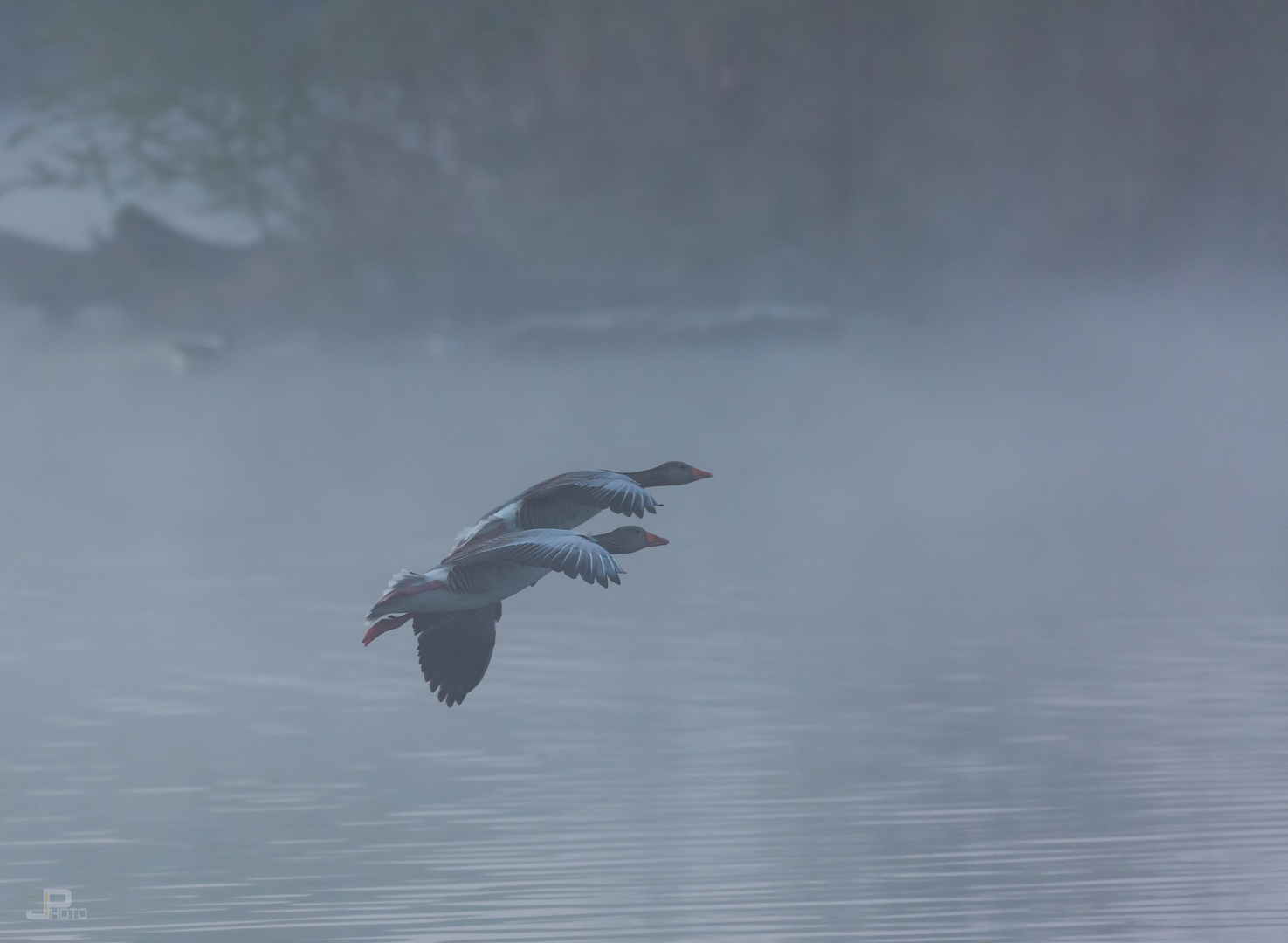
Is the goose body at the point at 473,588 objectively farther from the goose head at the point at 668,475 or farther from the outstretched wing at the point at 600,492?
the goose head at the point at 668,475

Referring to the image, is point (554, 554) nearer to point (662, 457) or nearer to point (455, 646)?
point (455, 646)

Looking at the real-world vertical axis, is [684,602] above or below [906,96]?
below

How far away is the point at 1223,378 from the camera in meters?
31.7

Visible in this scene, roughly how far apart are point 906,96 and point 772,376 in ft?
29.7

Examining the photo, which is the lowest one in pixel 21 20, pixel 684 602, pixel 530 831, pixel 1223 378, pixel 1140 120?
pixel 530 831

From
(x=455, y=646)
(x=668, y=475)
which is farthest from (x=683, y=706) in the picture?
(x=455, y=646)

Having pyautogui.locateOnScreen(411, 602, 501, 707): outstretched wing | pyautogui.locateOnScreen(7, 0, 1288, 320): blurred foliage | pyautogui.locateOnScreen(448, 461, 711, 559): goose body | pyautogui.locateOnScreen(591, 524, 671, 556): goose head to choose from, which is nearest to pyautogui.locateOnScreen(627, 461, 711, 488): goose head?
pyautogui.locateOnScreen(448, 461, 711, 559): goose body

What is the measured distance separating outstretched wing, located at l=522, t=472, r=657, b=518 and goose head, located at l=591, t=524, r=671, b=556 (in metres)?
0.18

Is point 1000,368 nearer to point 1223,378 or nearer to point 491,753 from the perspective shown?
point 1223,378

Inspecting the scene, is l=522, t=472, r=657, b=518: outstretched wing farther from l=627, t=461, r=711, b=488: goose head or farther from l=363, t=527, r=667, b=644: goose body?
l=627, t=461, r=711, b=488: goose head

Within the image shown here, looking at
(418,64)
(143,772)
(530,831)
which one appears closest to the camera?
Result: (530,831)

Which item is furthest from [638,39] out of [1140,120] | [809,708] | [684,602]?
[809,708]

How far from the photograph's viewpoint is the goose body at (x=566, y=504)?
722 centimetres

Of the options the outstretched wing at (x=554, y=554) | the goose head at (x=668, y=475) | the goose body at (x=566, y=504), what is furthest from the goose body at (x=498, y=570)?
the goose head at (x=668, y=475)
